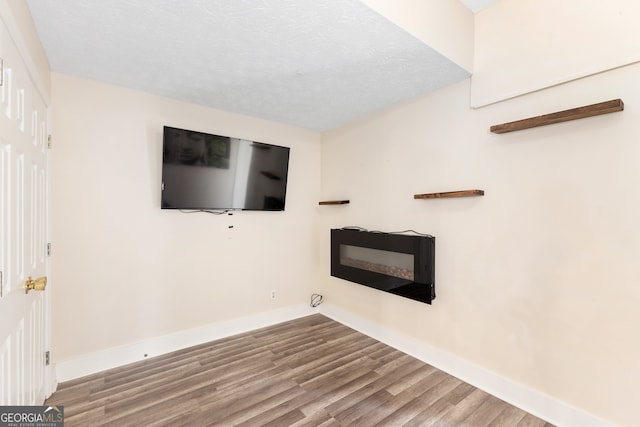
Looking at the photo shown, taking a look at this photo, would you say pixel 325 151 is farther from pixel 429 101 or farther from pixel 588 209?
pixel 588 209

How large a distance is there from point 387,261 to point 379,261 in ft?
0.36

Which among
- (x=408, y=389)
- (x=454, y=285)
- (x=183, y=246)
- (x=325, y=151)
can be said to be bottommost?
(x=408, y=389)

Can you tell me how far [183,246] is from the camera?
288cm

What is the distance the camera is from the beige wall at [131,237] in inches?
91.7

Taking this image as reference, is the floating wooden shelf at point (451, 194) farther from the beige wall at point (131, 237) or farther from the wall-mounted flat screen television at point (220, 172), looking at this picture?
the beige wall at point (131, 237)

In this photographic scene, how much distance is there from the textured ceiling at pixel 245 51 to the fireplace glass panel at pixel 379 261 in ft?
5.07

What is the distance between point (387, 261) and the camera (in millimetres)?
2951

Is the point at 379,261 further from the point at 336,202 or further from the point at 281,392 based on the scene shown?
the point at 281,392

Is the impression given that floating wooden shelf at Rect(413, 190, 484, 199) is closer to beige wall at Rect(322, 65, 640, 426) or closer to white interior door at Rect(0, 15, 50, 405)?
beige wall at Rect(322, 65, 640, 426)

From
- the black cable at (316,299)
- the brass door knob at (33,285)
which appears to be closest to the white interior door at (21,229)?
the brass door knob at (33,285)

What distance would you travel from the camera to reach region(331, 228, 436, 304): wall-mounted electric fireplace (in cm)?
257

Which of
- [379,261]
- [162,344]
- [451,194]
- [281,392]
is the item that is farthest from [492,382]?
[162,344]

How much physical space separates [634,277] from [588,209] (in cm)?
43

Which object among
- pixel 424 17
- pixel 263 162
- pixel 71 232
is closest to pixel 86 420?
pixel 71 232
